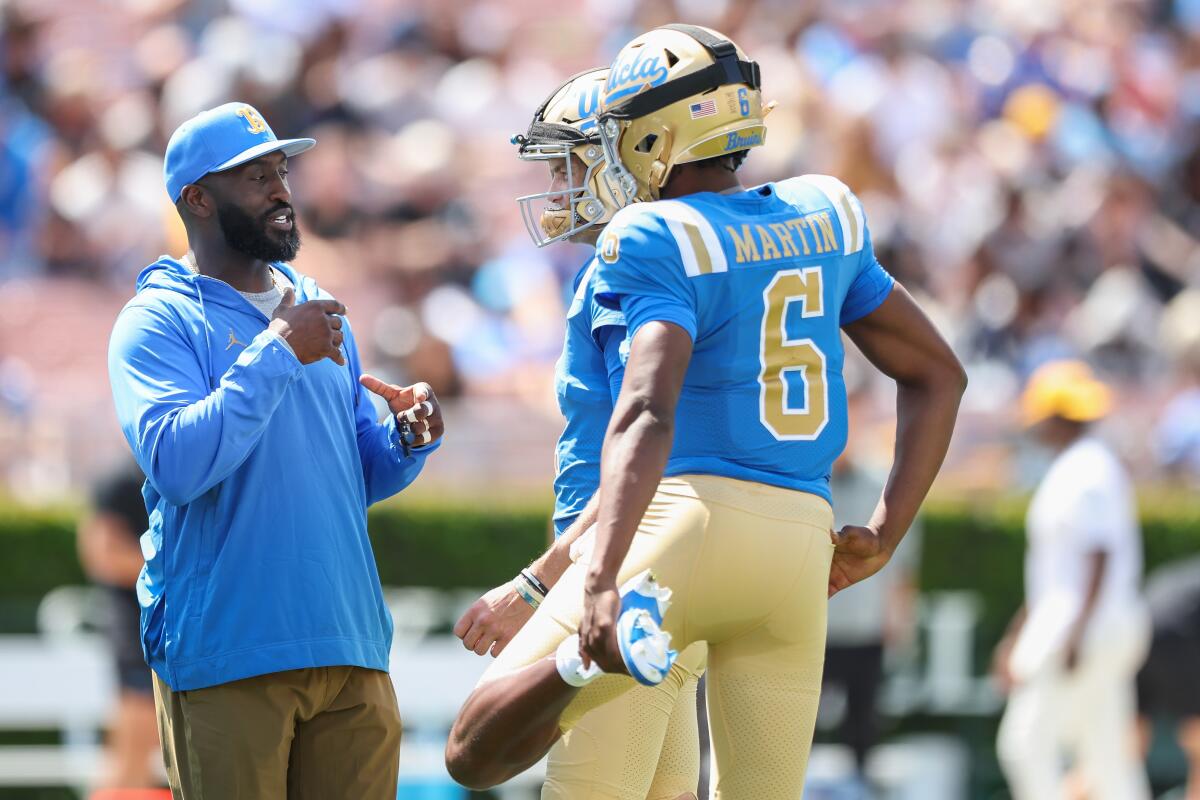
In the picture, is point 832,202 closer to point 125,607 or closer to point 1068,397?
point 125,607

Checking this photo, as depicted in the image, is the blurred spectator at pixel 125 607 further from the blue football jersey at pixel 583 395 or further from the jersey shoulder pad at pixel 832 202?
the jersey shoulder pad at pixel 832 202

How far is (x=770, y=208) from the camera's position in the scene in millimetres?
3986

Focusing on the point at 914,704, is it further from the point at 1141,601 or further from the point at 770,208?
the point at 770,208

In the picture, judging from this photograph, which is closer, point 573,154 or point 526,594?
point 526,594

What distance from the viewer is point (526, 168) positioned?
41.5ft

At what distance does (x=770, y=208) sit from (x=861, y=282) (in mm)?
376

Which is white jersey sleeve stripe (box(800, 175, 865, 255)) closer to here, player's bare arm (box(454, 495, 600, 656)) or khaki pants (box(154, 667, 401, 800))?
player's bare arm (box(454, 495, 600, 656))

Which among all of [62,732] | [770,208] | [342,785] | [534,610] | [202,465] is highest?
[770,208]

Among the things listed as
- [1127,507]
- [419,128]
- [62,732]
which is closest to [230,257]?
[62,732]

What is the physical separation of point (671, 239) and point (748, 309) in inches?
9.1

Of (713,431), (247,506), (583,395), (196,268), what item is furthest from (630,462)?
(196,268)

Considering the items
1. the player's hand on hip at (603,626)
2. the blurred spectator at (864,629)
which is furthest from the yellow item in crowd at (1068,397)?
Answer: the player's hand on hip at (603,626)

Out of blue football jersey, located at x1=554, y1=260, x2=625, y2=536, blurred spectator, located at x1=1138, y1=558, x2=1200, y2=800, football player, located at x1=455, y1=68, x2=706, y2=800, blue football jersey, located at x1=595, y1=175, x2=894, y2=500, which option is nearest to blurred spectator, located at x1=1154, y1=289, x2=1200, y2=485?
blurred spectator, located at x1=1138, y1=558, x2=1200, y2=800

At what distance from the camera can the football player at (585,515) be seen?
4.22m
